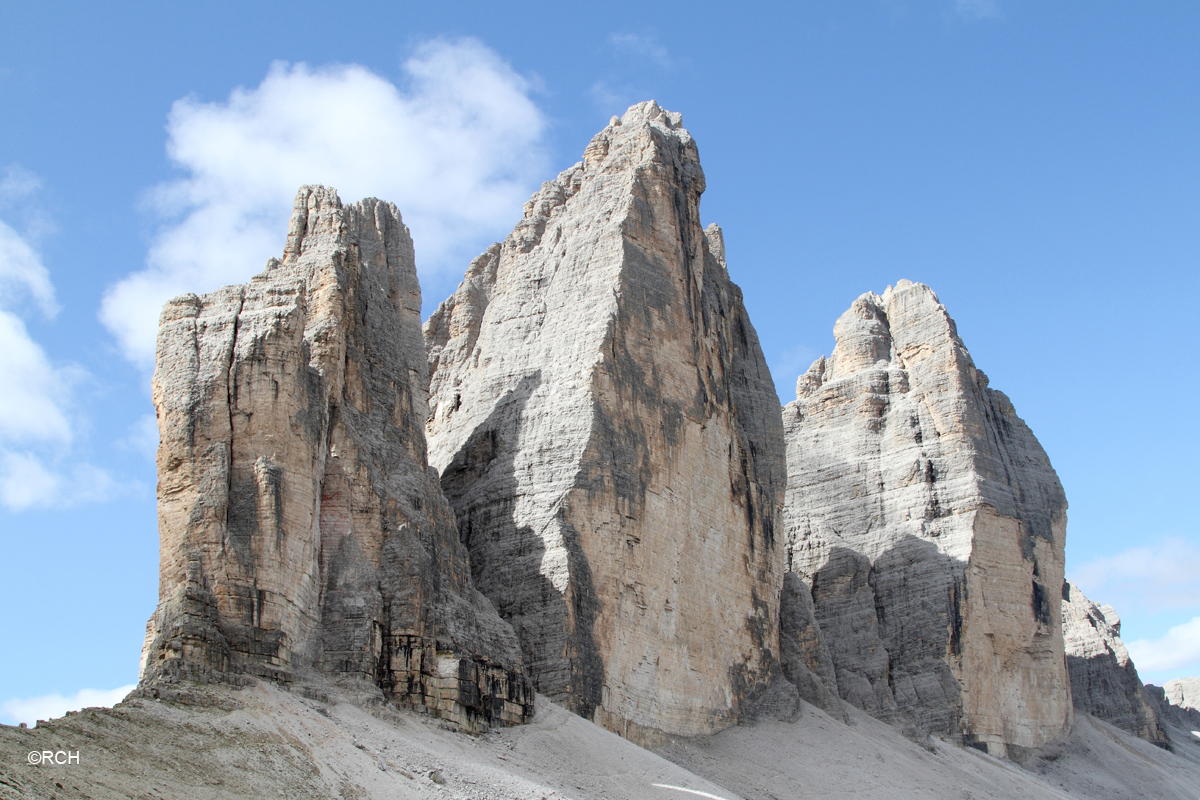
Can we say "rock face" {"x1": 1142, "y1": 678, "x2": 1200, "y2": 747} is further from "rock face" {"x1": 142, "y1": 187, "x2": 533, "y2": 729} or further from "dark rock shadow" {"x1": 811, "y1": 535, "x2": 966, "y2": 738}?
"rock face" {"x1": 142, "y1": 187, "x2": 533, "y2": 729}

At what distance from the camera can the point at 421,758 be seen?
25.6 metres

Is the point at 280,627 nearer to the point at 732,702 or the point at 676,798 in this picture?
the point at 676,798

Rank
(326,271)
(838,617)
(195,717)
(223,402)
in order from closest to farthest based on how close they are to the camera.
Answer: (195,717), (223,402), (326,271), (838,617)

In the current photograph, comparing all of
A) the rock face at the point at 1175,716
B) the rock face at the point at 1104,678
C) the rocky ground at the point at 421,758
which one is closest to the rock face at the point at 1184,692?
the rock face at the point at 1175,716

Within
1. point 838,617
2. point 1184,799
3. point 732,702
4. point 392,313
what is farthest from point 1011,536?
point 392,313

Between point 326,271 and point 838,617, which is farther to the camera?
point 838,617

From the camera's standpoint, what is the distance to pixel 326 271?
34.0 m

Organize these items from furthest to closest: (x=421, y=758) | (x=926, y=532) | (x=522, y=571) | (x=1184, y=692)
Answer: (x=1184, y=692)
(x=926, y=532)
(x=522, y=571)
(x=421, y=758)

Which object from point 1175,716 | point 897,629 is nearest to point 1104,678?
point 1175,716

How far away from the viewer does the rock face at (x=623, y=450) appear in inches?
1439

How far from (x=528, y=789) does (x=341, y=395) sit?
11.5 meters

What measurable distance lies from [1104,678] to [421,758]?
171ft

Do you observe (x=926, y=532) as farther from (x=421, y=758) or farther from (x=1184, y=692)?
(x=1184, y=692)

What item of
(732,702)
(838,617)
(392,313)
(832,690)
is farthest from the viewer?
(838,617)
